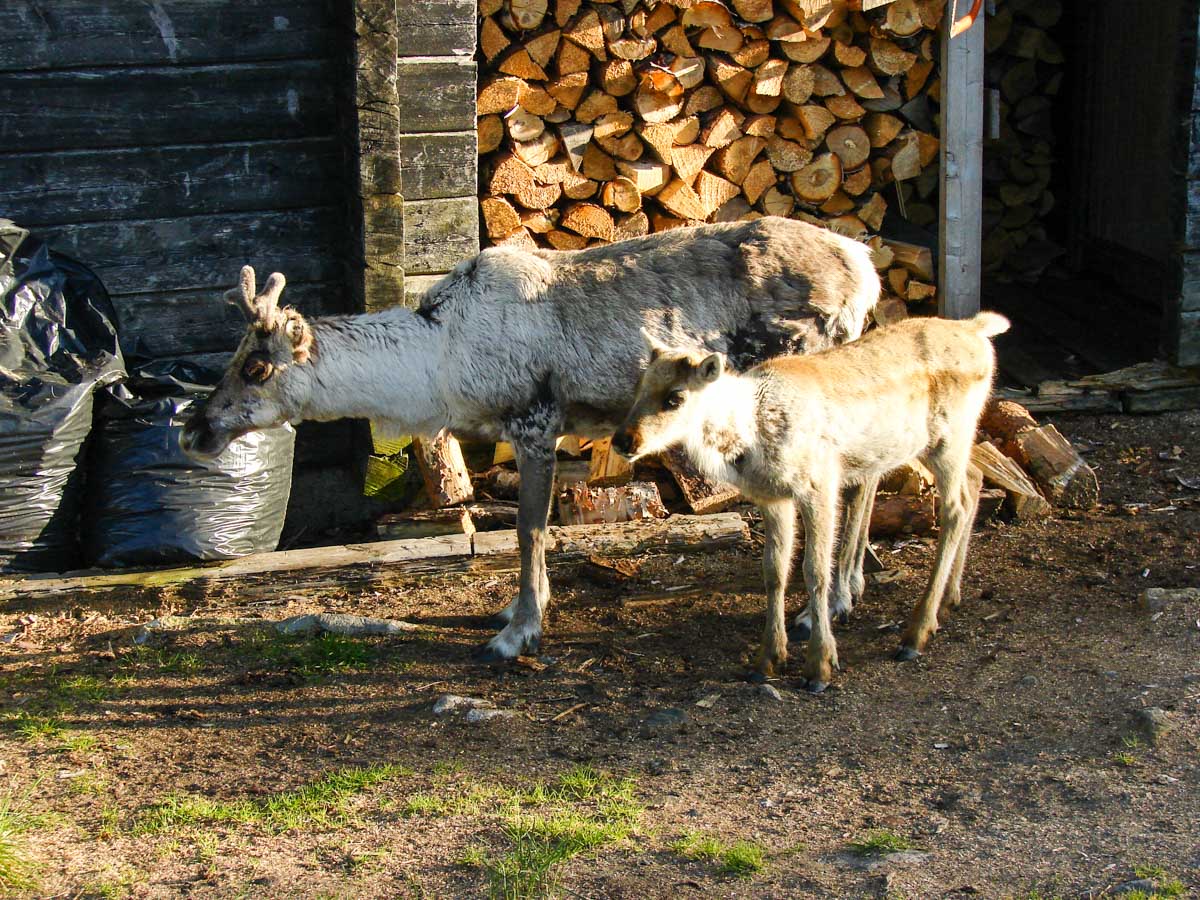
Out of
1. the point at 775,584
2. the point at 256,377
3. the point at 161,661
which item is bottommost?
the point at 161,661

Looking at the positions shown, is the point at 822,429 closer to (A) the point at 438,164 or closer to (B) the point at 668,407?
(B) the point at 668,407

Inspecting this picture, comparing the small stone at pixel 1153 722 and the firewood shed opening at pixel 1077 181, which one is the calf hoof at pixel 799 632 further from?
the firewood shed opening at pixel 1077 181

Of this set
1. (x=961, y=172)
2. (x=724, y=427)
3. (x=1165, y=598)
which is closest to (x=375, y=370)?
(x=724, y=427)

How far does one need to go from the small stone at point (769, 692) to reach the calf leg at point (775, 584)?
0.19 feet

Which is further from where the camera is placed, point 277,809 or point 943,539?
point 943,539

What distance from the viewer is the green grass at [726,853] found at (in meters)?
3.75

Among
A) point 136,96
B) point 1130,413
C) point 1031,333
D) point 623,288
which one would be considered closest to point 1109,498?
point 1130,413

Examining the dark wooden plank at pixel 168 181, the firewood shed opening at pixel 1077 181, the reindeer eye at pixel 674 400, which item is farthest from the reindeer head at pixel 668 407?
the firewood shed opening at pixel 1077 181

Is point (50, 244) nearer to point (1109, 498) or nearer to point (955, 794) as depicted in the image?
point (955, 794)

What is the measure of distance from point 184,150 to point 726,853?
459 centimetres

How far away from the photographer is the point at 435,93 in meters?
6.57

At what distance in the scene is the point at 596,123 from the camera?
773 centimetres

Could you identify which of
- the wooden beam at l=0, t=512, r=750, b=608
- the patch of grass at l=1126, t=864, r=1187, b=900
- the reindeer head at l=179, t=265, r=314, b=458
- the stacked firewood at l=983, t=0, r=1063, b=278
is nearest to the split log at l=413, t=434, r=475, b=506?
the wooden beam at l=0, t=512, r=750, b=608

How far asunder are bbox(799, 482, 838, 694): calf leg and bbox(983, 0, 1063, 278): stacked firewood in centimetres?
519
